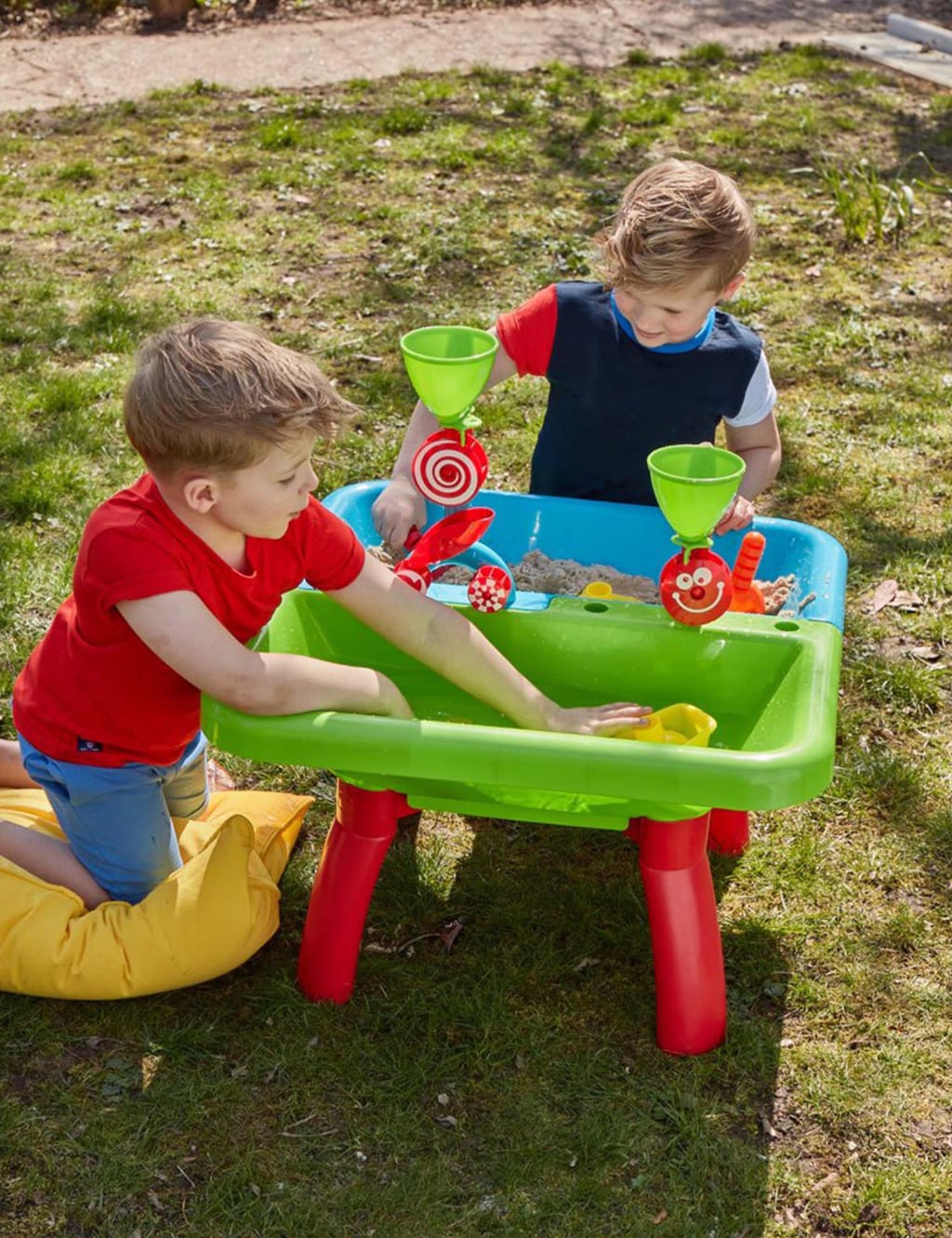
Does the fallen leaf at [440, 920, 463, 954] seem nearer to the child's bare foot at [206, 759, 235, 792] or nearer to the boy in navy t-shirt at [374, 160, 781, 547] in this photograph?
the child's bare foot at [206, 759, 235, 792]

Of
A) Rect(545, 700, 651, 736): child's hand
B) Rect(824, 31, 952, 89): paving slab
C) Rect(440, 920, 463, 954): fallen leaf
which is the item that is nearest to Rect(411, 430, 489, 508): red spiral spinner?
Rect(545, 700, 651, 736): child's hand

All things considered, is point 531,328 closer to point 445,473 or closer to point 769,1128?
point 445,473

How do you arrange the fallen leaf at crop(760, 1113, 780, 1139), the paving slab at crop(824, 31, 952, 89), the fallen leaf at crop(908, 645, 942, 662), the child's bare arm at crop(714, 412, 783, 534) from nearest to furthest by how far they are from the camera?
1. the fallen leaf at crop(760, 1113, 780, 1139)
2. the child's bare arm at crop(714, 412, 783, 534)
3. the fallen leaf at crop(908, 645, 942, 662)
4. the paving slab at crop(824, 31, 952, 89)

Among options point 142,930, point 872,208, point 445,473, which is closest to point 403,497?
point 445,473

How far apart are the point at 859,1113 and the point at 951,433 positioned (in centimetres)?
242

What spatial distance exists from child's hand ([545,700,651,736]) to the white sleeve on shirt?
2.81 feet

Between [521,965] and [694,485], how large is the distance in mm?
868

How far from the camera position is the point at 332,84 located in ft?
22.4

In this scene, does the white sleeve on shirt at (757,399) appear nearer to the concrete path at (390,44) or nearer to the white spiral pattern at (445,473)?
the white spiral pattern at (445,473)

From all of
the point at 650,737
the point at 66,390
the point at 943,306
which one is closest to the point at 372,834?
the point at 650,737

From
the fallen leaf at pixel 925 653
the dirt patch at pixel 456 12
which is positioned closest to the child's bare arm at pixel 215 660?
the fallen leaf at pixel 925 653

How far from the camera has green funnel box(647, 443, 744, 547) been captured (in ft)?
6.84

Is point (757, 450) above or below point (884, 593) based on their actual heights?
above

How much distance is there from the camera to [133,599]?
1.99 m
